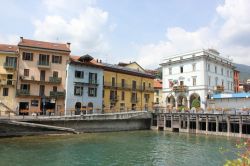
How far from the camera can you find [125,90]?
190 ft

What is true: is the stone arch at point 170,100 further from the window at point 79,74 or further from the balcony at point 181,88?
the window at point 79,74

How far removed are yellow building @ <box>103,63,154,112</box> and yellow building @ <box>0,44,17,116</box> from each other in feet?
56.6

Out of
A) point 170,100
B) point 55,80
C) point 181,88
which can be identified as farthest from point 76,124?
point 170,100

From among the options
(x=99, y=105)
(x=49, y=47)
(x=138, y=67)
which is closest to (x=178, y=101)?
(x=138, y=67)

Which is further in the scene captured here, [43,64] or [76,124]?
[43,64]

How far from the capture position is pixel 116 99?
55.8 metres

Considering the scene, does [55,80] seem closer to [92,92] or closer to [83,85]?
[83,85]

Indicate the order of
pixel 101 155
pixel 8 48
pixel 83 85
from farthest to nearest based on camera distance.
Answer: pixel 83 85, pixel 8 48, pixel 101 155

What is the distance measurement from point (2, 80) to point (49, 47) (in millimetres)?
9823

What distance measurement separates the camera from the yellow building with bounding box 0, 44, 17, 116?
43.2 metres

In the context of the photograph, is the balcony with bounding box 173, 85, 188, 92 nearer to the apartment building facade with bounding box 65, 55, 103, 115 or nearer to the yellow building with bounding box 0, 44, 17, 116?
the apartment building facade with bounding box 65, 55, 103, 115

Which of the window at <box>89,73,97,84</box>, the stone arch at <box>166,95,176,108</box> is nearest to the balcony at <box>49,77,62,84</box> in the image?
the window at <box>89,73,97,84</box>

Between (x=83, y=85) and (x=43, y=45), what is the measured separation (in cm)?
1046

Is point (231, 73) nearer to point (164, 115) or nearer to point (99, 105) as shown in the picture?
point (164, 115)
